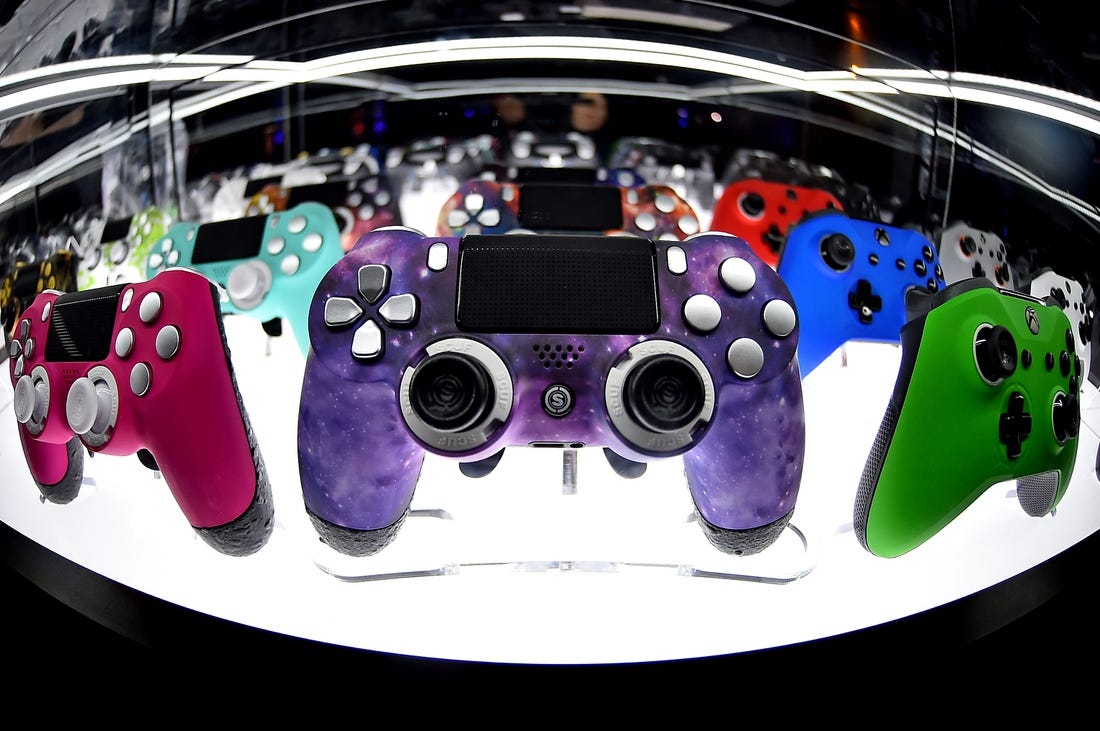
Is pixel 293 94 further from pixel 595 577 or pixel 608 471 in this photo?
pixel 595 577

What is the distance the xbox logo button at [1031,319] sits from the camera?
0.71 meters

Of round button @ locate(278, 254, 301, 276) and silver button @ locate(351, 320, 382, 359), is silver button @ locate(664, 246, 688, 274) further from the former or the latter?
round button @ locate(278, 254, 301, 276)

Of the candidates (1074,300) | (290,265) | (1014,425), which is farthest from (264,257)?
(1074,300)

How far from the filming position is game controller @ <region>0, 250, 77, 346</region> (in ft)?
2.95

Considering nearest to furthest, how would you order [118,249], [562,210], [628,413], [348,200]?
[628,413] → [118,249] → [562,210] → [348,200]

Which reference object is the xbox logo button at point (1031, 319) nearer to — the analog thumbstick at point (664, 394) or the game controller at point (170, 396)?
the analog thumbstick at point (664, 394)

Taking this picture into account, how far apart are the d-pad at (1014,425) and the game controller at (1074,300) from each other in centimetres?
22

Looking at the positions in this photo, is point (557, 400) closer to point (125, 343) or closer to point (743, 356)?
point (743, 356)

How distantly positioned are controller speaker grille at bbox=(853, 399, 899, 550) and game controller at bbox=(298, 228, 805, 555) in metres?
0.10

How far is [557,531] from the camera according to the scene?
754 millimetres

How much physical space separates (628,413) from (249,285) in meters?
0.78

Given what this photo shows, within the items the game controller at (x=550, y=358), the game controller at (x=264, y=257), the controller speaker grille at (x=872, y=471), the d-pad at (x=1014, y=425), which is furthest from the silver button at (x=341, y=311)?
the d-pad at (x=1014, y=425)

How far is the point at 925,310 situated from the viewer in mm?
704

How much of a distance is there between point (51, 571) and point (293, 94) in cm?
103
